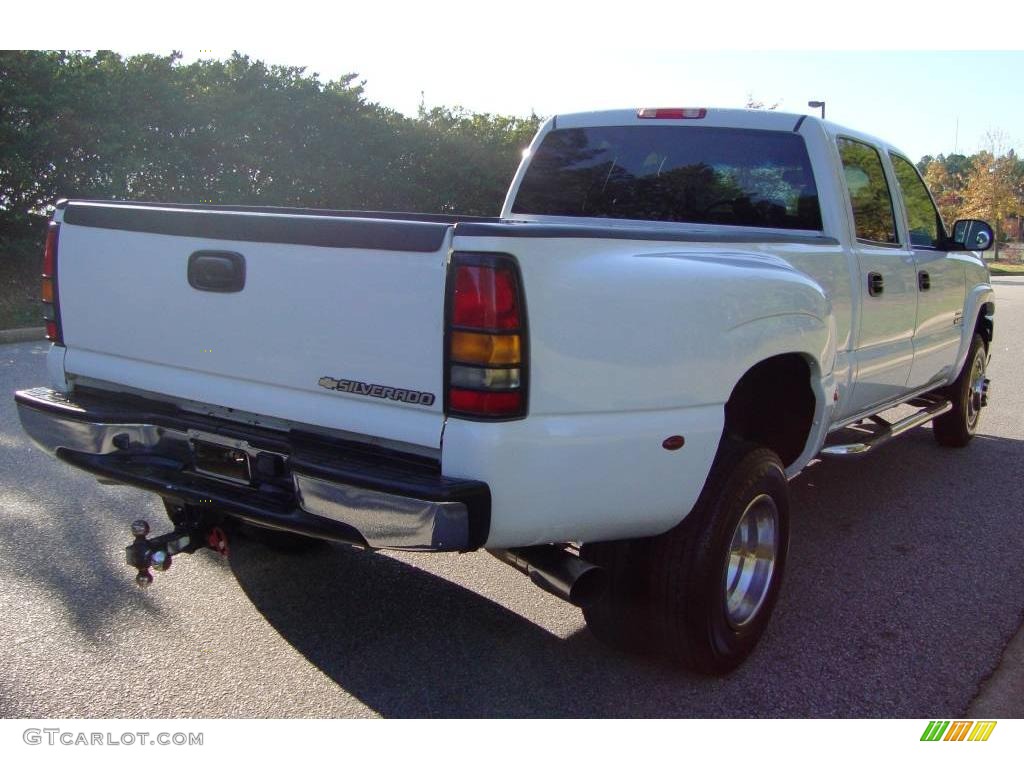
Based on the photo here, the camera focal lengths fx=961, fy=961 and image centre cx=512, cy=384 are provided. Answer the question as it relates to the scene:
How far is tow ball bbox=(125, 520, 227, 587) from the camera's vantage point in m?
3.28

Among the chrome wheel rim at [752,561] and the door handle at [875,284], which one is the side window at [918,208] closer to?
the door handle at [875,284]

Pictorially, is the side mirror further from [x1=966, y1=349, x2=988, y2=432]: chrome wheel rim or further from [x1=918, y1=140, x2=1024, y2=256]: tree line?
[x1=918, y1=140, x2=1024, y2=256]: tree line

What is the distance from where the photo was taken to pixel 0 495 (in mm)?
5172

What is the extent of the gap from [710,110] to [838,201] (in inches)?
31.4

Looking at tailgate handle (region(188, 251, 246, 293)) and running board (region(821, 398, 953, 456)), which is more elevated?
tailgate handle (region(188, 251, 246, 293))

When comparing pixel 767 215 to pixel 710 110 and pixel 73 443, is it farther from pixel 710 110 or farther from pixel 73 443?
pixel 73 443

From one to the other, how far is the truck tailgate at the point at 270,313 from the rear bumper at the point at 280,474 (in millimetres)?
93

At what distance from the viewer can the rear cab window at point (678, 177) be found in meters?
4.52

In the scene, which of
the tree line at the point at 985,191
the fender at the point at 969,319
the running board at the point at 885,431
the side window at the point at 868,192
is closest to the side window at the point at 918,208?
the side window at the point at 868,192

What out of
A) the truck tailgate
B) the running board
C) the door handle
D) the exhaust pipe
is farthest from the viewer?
the door handle

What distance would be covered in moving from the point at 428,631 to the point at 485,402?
143 centimetres

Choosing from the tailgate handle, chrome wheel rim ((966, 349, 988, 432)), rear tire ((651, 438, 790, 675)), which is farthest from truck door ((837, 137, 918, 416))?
the tailgate handle
